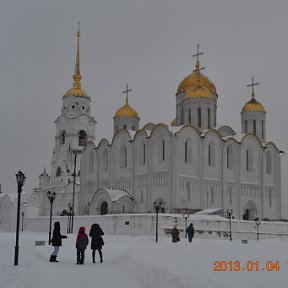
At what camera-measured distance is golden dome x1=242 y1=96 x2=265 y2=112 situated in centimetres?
5762

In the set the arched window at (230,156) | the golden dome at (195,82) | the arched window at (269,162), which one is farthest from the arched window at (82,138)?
the arched window at (269,162)

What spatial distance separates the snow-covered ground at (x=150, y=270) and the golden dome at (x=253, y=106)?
1490 inches

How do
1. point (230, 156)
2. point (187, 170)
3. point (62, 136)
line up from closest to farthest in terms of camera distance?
point (187, 170), point (230, 156), point (62, 136)

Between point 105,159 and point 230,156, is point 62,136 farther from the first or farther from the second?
point 230,156

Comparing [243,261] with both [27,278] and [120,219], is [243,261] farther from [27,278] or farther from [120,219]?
[120,219]

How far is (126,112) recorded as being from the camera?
59.9m

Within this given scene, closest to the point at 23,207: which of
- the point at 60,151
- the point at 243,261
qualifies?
the point at 60,151

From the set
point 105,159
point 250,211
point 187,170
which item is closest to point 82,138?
point 105,159

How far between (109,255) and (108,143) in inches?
1314

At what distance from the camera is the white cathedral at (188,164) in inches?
1850

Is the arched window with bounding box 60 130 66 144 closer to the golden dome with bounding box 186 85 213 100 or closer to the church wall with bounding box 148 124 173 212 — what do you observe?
the golden dome with bounding box 186 85 213 100

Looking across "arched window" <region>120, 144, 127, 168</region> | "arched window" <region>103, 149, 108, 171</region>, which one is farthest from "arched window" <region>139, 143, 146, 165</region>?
"arched window" <region>103, 149, 108, 171</region>
